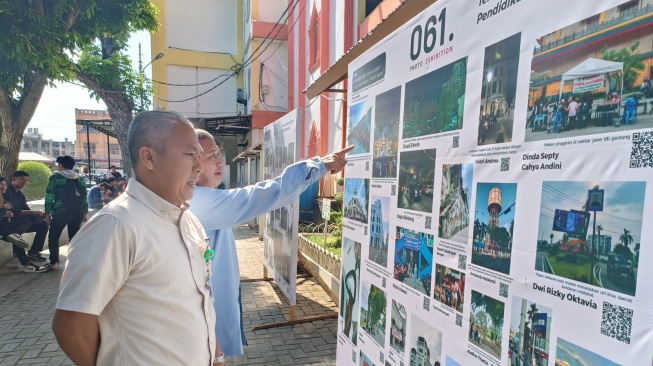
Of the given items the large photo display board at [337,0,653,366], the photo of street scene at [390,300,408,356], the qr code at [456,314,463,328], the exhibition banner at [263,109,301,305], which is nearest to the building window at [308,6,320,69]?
the exhibition banner at [263,109,301,305]

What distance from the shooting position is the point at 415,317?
171cm

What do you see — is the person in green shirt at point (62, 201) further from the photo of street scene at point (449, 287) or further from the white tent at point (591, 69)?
the white tent at point (591, 69)

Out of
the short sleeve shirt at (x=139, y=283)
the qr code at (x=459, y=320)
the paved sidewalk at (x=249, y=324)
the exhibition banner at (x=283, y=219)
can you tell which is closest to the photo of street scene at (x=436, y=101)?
the qr code at (x=459, y=320)

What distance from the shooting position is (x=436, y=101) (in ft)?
5.26

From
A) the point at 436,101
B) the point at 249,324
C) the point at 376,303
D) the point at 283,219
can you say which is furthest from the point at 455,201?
the point at 249,324

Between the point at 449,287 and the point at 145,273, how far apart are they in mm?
1149

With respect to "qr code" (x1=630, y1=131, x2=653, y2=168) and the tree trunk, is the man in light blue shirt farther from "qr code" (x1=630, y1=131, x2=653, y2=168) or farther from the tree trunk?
the tree trunk

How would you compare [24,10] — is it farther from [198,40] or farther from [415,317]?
[198,40]

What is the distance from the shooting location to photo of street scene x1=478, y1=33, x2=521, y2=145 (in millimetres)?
1238

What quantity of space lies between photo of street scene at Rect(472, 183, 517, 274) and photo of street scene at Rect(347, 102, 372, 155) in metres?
0.97

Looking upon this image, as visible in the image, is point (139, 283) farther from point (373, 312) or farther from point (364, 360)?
point (364, 360)

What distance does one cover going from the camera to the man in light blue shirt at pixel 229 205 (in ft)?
7.39

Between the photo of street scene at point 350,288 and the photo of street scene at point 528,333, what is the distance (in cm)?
116

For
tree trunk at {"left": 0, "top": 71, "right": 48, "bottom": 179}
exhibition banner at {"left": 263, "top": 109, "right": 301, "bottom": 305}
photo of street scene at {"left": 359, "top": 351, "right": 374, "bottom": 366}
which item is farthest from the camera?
tree trunk at {"left": 0, "top": 71, "right": 48, "bottom": 179}
